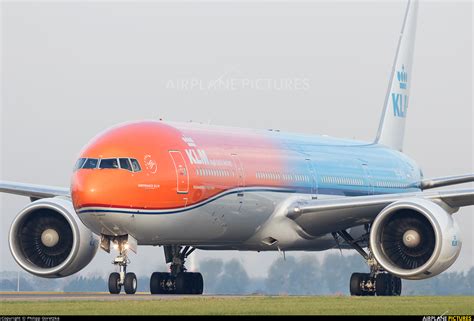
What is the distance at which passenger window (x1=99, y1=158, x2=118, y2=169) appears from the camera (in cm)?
3117

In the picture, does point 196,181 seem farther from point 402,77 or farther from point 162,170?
point 402,77

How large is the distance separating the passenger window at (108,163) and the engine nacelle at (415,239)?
7.11 m

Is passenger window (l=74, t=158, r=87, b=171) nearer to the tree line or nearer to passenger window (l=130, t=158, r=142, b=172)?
passenger window (l=130, t=158, r=142, b=172)

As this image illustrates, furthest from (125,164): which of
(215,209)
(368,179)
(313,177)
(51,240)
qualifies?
(368,179)

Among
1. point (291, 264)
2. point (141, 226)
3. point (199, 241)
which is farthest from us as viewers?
point (291, 264)

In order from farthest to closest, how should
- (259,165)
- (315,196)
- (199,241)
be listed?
1. (315,196)
2. (259,165)
3. (199,241)

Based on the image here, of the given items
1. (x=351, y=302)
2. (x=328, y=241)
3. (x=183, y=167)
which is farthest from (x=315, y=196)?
(x=351, y=302)

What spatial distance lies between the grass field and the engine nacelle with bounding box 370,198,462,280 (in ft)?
11.4

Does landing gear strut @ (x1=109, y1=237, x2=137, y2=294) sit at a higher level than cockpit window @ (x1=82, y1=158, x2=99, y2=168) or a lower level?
lower

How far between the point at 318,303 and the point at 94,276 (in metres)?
16.6

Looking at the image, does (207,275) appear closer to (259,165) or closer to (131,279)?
(259,165)

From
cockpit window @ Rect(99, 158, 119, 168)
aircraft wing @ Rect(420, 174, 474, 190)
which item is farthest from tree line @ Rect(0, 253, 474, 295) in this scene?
cockpit window @ Rect(99, 158, 119, 168)

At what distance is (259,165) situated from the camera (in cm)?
3619

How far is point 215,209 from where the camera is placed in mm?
33344
